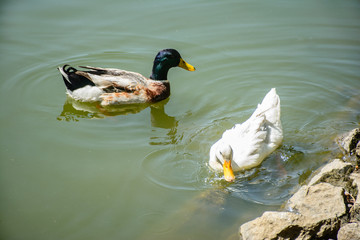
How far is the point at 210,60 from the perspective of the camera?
785cm

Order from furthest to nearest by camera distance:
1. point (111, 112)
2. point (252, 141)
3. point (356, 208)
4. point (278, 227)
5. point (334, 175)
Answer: point (111, 112), point (252, 141), point (334, 175), point (356, 208), point (278, 227)

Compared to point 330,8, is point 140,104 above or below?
below

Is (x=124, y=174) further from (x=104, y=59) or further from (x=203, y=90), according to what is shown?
(x=104, y=59)

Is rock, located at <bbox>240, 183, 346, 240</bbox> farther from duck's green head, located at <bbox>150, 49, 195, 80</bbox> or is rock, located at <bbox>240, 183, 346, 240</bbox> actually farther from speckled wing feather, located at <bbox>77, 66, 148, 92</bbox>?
duck's green head, located at <bbox>150, 49, 195, 80</bbox>

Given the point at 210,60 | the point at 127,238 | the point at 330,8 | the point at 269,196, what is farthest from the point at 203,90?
the point at 330,8

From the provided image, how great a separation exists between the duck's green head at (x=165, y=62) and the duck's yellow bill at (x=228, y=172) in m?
2.76

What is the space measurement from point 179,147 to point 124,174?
94 centimetres

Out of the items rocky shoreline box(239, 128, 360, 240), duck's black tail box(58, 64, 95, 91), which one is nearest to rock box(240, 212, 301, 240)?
rocky shoreline box(239, 128, 360, 240)

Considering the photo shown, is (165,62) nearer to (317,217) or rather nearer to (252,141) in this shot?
(252,141)

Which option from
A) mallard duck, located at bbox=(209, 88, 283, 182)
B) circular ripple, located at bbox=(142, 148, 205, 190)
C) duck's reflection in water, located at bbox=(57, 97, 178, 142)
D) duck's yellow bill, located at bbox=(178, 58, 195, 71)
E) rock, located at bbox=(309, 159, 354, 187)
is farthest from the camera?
duck's yellow bill, located at bbox=(178, 58, 195, 71)

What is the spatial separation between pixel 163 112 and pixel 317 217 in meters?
3.77

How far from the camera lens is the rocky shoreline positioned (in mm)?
3627

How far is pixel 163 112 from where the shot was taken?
6.95 m

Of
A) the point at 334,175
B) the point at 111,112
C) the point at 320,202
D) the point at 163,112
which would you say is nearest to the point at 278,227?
the point at 320,202
